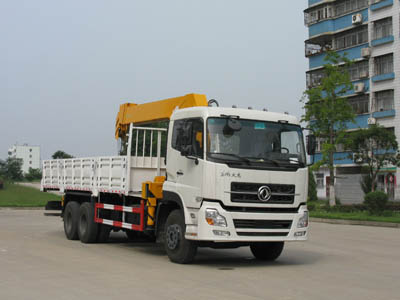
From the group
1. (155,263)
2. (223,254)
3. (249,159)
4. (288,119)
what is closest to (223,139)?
(249,159)

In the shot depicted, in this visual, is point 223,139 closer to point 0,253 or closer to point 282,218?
point 282,218

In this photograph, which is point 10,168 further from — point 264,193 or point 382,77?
point 264,193

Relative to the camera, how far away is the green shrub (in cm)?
2717

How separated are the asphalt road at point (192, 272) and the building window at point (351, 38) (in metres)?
41.6

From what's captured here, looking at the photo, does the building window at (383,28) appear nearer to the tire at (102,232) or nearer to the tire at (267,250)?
the tire at (102,232)

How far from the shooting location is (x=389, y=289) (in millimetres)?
8953

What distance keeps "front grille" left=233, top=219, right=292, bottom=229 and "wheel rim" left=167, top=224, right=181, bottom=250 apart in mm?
1235

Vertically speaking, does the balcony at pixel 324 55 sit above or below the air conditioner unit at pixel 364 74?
above

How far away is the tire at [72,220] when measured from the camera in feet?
52.7

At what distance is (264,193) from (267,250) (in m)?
2.05

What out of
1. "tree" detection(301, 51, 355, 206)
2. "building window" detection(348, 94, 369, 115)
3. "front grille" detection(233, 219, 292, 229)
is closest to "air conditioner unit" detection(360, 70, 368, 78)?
"building window" detection(348, 94, 369, 115)

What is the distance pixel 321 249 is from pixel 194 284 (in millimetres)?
6743

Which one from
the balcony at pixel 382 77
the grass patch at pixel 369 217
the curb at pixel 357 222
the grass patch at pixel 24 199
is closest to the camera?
the curb at pixel 357 222

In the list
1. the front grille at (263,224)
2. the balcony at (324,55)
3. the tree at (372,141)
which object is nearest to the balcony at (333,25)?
the balcony at (324,55)
